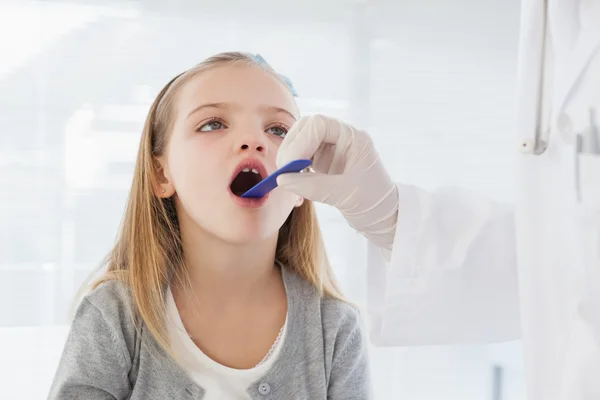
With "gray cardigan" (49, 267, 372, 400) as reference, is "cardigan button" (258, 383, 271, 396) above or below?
below

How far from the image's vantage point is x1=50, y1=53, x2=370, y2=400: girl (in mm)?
1107

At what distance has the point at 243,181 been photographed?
117cm

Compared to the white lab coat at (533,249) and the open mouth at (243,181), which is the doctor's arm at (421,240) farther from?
the open mouth at (243,181)

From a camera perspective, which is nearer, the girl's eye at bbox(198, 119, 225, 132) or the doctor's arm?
the doctor's arm

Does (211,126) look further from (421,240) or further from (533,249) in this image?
(533,249)

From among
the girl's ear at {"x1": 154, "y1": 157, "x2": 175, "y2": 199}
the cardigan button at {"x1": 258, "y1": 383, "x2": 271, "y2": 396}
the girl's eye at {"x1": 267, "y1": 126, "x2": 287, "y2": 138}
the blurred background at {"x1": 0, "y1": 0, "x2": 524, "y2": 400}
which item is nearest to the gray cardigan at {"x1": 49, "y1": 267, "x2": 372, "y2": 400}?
the cardigan button at {"x1": 258, "y1": 383, "x2": 271, "y2": 396}

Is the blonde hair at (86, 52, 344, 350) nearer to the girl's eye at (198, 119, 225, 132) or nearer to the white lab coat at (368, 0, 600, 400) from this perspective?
the girl's eye at (198, 119, 225, 132)

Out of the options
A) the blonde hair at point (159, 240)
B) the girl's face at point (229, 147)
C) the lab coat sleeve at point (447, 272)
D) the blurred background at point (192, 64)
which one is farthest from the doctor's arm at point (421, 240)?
the blurred background at point (192, 64)

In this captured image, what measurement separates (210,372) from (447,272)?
0.42m

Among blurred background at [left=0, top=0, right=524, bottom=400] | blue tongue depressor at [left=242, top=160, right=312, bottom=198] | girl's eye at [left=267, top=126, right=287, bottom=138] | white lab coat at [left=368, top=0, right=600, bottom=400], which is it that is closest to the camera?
white lab coat at [left=368, top=0, right=600, bottom=400]

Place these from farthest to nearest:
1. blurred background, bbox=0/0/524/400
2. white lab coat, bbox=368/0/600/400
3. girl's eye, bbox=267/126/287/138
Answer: blurred background, bbox=0/0/524/400 → girl's eye, bbox=267/126/287/138 → white lab coat, bbox=368/0/600/400

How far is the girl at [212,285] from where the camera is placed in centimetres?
111

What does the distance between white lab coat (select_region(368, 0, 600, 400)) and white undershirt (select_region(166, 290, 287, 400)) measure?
238mm

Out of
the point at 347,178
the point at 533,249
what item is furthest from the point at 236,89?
the point at 533,249
